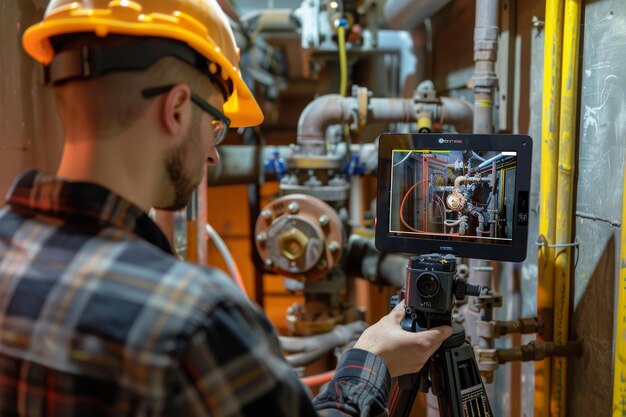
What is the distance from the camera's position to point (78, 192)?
62 cm

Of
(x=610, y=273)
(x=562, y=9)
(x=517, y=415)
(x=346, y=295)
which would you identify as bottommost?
(x=517, y=415)

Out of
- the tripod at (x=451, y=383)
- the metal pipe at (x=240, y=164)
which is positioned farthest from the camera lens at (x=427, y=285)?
the metal pipe at (x=240, y=164)

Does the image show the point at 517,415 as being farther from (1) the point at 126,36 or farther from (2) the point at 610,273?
(1) the point at 126,36

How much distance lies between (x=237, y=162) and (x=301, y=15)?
2.09 ft

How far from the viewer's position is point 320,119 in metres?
2.08

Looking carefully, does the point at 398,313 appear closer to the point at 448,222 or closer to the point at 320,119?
the point at 448,222

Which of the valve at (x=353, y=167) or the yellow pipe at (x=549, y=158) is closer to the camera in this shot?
the yellow pipe at (x=549, y=158)

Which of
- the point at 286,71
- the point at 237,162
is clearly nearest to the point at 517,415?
the point at 237,162

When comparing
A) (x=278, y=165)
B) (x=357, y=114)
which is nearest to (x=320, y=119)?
(x=357, y=114)

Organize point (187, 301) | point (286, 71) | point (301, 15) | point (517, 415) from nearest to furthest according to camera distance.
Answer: point (187, 301)
point (517, 415)
point (301, 15)
point (286, 71)

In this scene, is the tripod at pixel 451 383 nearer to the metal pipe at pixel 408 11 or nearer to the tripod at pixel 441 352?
the tripod at pixel 441 352

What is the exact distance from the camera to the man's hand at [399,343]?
0.89m

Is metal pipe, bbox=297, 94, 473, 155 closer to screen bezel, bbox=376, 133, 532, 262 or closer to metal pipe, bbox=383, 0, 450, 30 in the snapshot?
metal pipe, bbox=383, 0, 450, 30

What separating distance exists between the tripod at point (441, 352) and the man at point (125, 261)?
0.76ft
